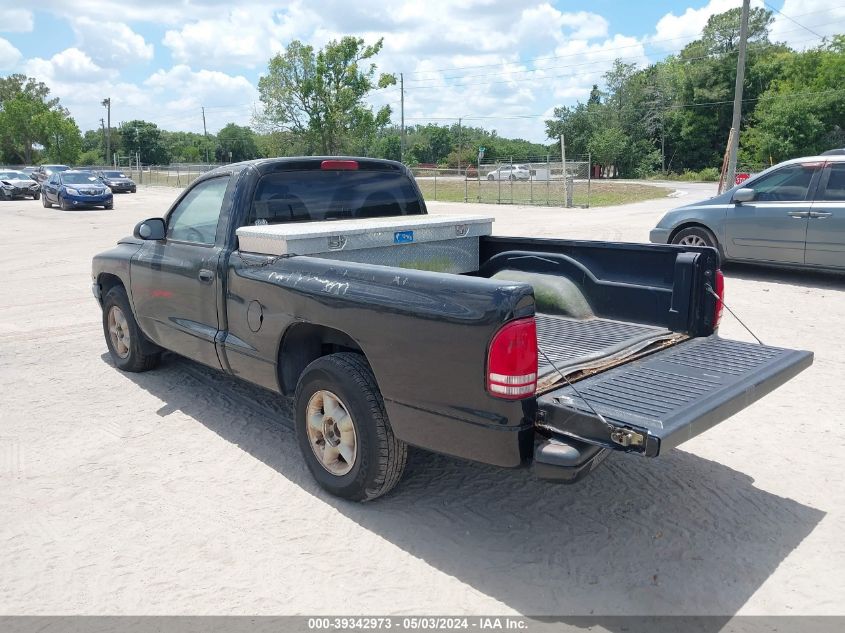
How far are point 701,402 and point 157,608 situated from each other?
2460mm

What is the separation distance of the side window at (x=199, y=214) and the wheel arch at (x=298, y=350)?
1.11m

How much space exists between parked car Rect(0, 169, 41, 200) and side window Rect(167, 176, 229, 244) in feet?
109

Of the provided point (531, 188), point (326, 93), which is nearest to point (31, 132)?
point (326, 93)

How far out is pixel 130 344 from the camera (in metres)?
5.98

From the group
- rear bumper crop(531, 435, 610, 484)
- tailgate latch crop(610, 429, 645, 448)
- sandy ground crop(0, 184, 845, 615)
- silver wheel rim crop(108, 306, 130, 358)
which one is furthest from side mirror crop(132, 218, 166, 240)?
tailgate latch crop(610, 429, 645, 448)

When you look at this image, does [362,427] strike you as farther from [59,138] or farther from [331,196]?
[59,138]

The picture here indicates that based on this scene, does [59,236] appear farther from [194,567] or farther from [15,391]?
[194,567]

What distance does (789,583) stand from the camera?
10.2ft

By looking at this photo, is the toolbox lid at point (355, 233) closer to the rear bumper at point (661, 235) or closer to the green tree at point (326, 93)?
the rear bumper at point (661, 235)

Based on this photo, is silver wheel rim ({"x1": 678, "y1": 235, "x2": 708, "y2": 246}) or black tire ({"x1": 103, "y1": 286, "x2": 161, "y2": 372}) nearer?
black tire ({"x1": 103, "y1": 286, "x2": 161, "y2": 372})

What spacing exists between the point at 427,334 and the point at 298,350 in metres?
1.25

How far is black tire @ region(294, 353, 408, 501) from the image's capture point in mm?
3527

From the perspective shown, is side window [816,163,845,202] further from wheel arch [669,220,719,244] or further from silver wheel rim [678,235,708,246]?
silver wheel rim [678,235,708,246]

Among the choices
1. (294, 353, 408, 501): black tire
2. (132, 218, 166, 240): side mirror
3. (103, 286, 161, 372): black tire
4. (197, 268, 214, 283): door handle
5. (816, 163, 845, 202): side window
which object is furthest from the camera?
(816, 163, 845, 202): side window
